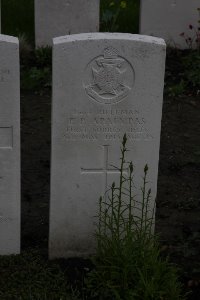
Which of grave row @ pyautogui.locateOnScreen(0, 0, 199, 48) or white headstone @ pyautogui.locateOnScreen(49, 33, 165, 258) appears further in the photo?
grave row @ pyautogui.locateOnScreen(0, 0, 199, 48)

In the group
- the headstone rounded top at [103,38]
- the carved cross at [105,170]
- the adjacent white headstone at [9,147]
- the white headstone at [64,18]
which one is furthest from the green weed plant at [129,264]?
the white headstone at [64,18]

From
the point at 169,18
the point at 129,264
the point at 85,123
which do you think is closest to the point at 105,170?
the point at 85,123

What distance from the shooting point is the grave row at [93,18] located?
9.44 metres

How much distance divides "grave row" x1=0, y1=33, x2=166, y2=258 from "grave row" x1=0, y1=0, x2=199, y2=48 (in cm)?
504

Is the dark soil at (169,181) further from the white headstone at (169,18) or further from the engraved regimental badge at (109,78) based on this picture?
the white headstone at (169,18)

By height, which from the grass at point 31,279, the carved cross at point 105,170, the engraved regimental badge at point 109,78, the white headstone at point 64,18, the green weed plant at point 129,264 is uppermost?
the white headstone at point 64,18

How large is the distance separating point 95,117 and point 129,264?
0.98 meters

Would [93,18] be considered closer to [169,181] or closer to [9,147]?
[169,181]

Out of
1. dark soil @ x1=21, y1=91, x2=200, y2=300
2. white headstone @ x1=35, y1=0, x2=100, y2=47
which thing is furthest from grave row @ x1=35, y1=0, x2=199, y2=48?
dark soil @ x1=21, y1=91, x2=200, y2=300

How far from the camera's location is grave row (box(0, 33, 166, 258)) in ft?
14.7

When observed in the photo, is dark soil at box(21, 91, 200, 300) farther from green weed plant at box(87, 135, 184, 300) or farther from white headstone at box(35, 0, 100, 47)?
white headstone at box(35, 0, 100, 47)

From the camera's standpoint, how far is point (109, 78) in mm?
4551

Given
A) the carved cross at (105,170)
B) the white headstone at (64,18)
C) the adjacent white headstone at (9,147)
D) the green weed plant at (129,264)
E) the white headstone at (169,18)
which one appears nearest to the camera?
the green weed plant at (129,264)

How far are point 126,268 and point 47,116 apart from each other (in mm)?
3659
